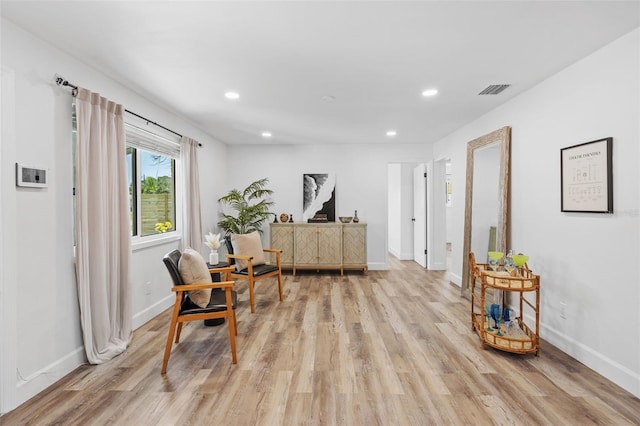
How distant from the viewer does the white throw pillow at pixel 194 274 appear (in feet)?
8.45

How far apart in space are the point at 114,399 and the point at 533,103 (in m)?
4.33

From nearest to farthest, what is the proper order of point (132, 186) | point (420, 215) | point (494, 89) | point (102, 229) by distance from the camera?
point (102, 229)
point (494, 89)
point (132, 186)
point (420, 215)

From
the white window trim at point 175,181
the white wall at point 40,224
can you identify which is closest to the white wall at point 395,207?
the white window trim at point 175,181

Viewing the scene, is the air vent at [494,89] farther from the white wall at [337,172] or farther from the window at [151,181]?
the window at [151,181]

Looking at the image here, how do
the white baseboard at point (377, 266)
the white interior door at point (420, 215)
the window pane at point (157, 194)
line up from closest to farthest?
the window pane at point (157, 194) < the white baseboard at point (377, 266) < the white interior door at point (420, 215)

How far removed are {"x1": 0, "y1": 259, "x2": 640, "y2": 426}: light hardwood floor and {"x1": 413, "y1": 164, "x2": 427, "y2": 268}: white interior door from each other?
9.68ft

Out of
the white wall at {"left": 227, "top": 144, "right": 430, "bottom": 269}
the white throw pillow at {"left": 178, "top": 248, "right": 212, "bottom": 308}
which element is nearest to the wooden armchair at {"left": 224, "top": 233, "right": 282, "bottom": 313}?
the white throw pillow at {"left": 178, "top": 248, "right": 212, "bottom": 308}

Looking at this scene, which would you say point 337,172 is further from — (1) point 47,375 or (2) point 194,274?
(1) point 47,375

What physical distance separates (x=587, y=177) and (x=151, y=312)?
4406mm

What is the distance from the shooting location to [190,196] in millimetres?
4199

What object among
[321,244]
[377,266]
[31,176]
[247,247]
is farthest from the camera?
[377,266]

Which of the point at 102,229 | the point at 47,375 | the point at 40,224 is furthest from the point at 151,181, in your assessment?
the point at 47,375

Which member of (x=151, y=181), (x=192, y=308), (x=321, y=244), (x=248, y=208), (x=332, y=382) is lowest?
(x=332, y=382)

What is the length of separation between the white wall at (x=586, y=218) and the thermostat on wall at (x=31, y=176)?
412 centimetres
